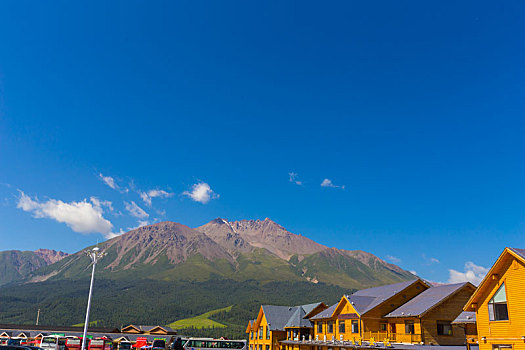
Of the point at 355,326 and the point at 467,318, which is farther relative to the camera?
the point at 355,326

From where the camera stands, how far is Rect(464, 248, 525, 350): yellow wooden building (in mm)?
28375

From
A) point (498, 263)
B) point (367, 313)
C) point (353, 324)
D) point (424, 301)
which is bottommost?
point (353, 324)

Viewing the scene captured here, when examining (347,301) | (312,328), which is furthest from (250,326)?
(347,301)

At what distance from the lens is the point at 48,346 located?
58969 millimetres

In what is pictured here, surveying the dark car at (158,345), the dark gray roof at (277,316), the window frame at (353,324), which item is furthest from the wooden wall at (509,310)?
the dark gray roof at (277,316)

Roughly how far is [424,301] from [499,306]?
62.7 ft

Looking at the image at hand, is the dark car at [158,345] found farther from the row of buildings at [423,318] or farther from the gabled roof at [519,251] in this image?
the gabled roof at [519,251]

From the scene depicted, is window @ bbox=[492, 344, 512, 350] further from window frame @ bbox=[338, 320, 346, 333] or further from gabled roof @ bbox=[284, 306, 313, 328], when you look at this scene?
gabled roof @ bbox=[284, 306, 313, 328]

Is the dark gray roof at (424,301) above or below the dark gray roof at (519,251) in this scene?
below

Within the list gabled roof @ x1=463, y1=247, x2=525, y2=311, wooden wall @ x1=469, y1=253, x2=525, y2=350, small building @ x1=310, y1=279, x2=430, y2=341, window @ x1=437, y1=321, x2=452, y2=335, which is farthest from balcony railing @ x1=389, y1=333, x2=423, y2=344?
wooden wall @ x1=469, y1=253, x2=525, y2=350

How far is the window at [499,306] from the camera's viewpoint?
29703 millimetres

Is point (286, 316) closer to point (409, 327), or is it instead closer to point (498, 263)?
point (409, 327)

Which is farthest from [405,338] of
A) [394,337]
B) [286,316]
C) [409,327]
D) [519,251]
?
[286,316]

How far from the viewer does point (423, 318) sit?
44531 mm
